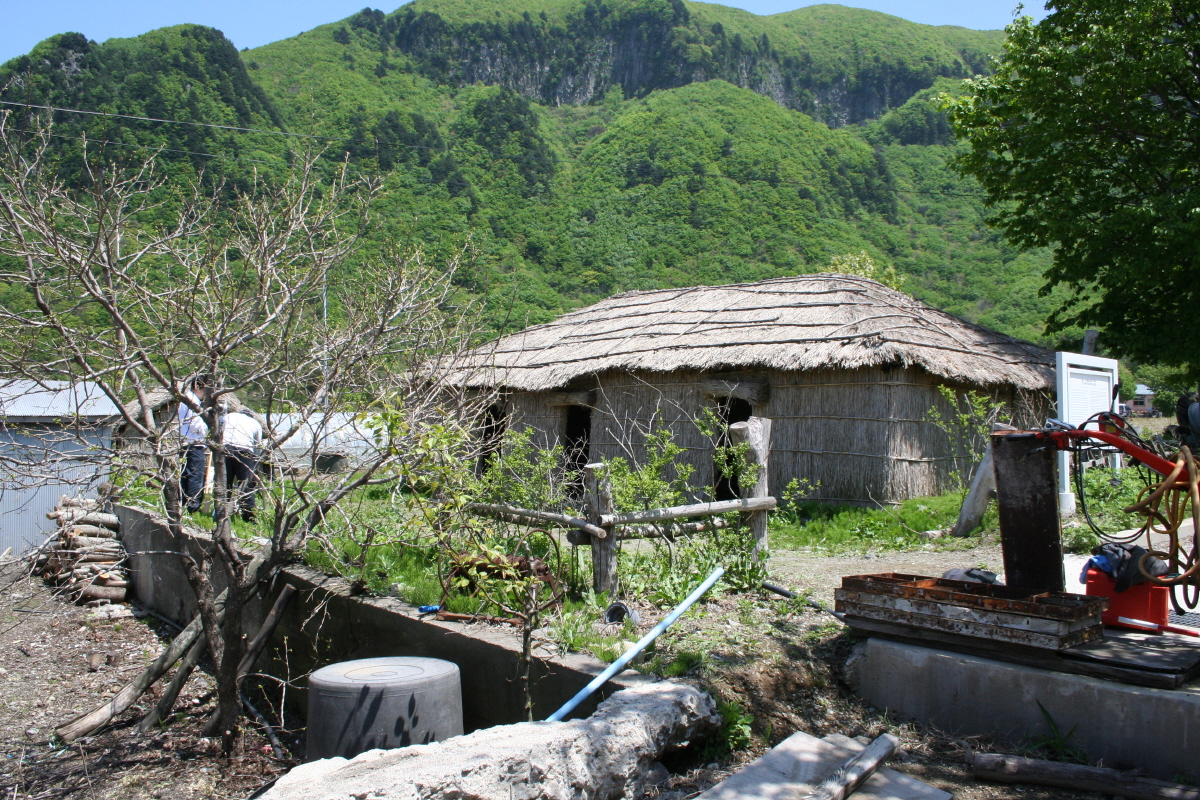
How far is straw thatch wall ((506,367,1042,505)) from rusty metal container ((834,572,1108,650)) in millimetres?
5043

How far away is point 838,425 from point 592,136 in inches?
1711

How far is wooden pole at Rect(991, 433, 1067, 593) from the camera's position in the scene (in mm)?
4375

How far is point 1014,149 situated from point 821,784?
486 inches

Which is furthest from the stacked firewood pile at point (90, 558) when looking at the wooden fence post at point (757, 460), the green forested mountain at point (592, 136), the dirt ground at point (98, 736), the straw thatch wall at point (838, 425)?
the wooden fence post at point (757, 460)

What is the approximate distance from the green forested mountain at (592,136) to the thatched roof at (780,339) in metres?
1.91

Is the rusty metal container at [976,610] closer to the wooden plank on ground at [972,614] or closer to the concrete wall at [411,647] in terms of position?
the wooden plank on ground at [972,614]

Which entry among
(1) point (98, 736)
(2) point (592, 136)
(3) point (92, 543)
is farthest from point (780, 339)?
(2) point (592, 136)

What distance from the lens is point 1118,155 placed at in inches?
471

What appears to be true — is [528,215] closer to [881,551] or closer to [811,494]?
[811,494]

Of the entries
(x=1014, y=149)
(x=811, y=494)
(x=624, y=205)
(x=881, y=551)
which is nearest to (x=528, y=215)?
(x=624, y=205)

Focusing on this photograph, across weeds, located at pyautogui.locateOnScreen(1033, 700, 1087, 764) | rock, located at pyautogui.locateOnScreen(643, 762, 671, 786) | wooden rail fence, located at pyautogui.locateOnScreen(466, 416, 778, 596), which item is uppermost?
wooden rail fence, located at pyautogui.locateOnScreen(466, 416, 778, 596)

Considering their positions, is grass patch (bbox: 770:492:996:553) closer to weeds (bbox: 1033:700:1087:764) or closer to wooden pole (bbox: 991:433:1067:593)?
wooden pole (bbox: 991:433:1067:593)

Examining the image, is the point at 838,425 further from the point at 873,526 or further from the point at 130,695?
the point at 130,695

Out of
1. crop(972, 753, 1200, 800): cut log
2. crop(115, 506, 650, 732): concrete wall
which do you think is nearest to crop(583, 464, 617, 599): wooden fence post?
crop(115, 506, 650, 732): concrete wall
